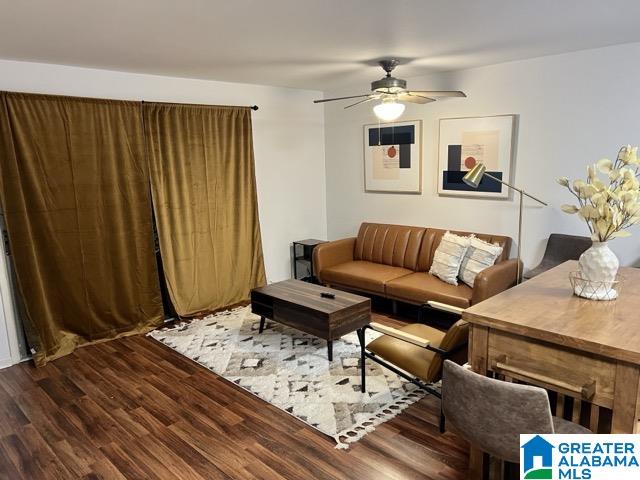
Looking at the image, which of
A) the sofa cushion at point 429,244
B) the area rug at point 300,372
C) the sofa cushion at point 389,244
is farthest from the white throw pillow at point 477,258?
the area rug at point 300,372

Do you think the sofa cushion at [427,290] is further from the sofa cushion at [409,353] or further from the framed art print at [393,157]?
the framed art print at [393,157]

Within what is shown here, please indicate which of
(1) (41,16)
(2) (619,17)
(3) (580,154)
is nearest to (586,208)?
(2) (619,17)

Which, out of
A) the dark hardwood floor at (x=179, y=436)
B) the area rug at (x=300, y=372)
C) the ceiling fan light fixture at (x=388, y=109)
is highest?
the ceiling fan light fixture at (x=388, y=109)

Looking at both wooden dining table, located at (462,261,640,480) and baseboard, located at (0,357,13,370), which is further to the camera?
baseboard, located at (0,357,13,370)

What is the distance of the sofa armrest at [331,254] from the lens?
5039 millimetres

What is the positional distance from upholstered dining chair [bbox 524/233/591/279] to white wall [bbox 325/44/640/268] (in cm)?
11

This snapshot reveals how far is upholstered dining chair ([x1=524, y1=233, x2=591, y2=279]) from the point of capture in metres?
3.87

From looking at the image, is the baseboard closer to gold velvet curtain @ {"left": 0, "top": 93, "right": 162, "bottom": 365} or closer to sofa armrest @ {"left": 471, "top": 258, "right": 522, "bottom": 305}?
gold velvet curtain @ {"left": 0, "top": 93, "right": 162, "bottom": 365}

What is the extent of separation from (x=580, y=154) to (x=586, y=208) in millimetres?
2254

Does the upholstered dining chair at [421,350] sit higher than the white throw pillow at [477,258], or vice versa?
the white throw pillow at [477,258]

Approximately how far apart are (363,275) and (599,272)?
2.75 m

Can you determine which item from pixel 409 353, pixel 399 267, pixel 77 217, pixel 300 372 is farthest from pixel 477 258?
pixel 77 217

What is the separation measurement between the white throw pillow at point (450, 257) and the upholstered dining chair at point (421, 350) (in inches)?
48.6

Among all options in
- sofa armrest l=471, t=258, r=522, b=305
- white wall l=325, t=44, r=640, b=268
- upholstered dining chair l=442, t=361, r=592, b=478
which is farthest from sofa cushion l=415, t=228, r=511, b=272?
upholstered dining chair l=442, t=361, r=592, b=478
